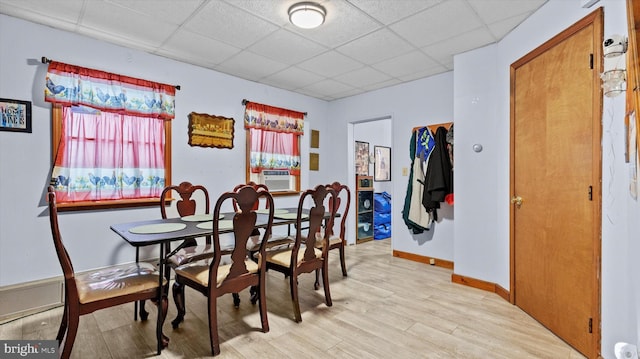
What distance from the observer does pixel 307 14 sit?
2.25 meters

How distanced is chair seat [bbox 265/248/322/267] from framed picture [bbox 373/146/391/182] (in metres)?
3.71

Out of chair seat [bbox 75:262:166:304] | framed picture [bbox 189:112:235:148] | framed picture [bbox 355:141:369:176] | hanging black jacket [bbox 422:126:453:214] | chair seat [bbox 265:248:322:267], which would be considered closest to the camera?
chair seat [bbox 75:262:166:304]

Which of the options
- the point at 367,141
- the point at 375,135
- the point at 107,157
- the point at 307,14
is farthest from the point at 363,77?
the point at 107,157

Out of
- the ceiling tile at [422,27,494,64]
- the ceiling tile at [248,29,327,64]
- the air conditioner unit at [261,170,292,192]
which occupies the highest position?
the ceiling tile at [248,29,327,64]

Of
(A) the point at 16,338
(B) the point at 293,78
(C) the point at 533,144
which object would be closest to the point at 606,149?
(C) the point at 533,144

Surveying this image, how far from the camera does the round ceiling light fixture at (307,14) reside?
2211mm

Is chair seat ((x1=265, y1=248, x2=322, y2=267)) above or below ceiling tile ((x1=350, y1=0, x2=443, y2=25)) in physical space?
below

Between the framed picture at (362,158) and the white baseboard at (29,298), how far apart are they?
4246 millimetres

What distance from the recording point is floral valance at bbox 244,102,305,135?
398 cm

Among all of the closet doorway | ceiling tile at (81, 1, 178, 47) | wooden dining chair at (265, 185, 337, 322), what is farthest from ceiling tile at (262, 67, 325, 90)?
wooden dining chair at (265, 185, 337, 322)

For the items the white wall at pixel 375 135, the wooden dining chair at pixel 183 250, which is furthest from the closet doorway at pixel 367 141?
the wooden dining chair at pixel 183 250

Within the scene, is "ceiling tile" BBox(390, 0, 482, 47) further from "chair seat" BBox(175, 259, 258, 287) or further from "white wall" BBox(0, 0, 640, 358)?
"chair seat" BBox(175, 259, 258, 287)

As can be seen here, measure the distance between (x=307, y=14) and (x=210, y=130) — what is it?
77.4 inches

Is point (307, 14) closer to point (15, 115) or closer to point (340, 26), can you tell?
point (340, 26)
